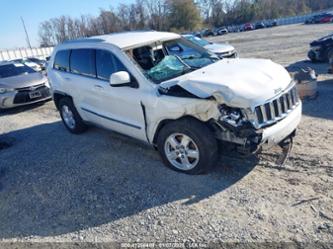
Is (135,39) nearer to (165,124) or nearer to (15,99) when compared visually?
(165,124)

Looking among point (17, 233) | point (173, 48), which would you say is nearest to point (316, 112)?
point (173, 48)

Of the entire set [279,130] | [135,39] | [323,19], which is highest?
[135,39]

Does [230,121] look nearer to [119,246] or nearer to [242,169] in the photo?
[242,169]

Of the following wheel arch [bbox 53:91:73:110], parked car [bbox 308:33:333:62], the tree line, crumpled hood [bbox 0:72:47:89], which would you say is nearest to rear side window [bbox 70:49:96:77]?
wheel arch [bbox 53:91:73:110]

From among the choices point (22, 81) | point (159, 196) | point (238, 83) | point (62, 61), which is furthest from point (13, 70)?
point (238, 83)

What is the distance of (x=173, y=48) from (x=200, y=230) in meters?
3.16

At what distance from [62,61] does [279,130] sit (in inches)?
175

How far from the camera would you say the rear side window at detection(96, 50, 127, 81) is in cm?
440

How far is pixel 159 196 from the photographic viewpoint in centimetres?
362

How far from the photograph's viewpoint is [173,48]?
16.5 feet

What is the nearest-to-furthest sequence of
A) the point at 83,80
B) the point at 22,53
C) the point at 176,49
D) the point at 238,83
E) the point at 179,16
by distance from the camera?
the point at 238,83, the point at 176,49, the point at 83,80, the point at 22,53, the point at 179,16

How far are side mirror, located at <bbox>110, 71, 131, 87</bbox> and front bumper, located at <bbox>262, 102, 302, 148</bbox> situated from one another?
194 cm

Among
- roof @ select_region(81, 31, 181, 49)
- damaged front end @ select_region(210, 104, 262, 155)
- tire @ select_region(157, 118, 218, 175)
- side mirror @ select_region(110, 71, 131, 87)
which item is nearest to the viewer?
damaged front end @ select_region(210, 104, 262, 155)

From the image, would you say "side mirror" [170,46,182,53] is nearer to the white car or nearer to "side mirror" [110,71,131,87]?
the white car
